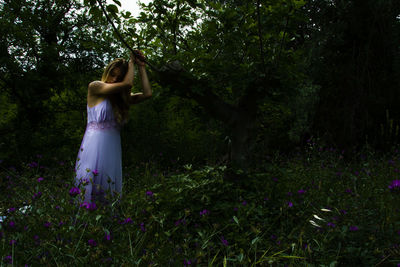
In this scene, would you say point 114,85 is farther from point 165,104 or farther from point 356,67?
point 356,67

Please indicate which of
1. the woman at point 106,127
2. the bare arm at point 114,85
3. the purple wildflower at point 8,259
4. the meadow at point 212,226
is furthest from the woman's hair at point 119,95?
the purple wildflower at point 8,259

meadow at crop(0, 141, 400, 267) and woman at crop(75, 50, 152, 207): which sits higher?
woman at crop(75, 50, 152, 207)

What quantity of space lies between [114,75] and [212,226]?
1.77m

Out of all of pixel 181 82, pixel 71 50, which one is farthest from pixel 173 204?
pixel 71 50

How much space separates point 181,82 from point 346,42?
4.76m

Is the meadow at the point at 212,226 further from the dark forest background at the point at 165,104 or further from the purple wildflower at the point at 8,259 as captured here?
the dark forest background at the point at 165,104

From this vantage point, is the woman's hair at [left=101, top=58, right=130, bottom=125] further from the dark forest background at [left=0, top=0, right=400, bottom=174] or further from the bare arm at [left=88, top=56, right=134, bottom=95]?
the dark forest background at [left=0, top=0, right=400, bottom=174]

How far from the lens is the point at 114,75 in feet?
10.6

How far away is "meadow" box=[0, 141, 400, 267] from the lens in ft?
6.65

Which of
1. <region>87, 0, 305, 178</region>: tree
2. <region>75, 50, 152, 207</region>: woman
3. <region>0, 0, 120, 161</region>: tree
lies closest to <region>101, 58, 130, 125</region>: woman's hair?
<region>75, 50, 152, 207</region>: woman

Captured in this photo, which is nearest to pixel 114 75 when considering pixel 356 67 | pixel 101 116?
pixel 101 116

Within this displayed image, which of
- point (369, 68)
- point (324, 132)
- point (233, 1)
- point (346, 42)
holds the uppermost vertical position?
point (233, 1)

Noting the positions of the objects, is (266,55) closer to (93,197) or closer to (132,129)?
(93,197)

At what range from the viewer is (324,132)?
6.45m
